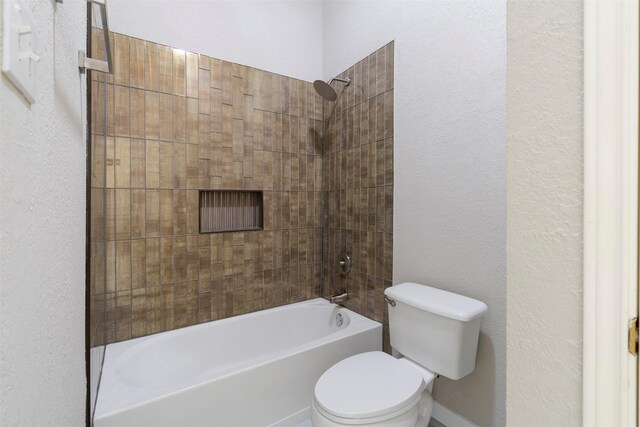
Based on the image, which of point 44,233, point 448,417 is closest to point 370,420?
point 448,417

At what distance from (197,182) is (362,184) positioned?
1.10m

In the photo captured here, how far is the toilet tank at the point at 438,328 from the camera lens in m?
1.38

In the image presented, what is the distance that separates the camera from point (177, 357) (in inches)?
74.3

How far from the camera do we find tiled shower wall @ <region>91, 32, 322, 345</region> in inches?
69.7

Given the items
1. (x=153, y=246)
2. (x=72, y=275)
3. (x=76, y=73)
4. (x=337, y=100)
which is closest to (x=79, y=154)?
(x=76, y=73)

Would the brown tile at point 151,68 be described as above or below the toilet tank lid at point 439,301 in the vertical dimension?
above

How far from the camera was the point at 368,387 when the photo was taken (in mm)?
1317

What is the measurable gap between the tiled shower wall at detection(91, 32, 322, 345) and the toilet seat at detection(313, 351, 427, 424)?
1013 mm

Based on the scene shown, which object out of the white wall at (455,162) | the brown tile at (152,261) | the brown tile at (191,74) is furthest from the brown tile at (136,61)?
the white wall at (455,162)

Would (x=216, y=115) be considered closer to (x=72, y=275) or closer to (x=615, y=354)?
(x=72, y=275)

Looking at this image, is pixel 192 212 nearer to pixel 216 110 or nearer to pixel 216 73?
pixel 216 110

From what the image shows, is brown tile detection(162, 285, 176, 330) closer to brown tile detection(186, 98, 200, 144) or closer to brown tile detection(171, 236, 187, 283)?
brown tile detection(171, 236, 187, 283)

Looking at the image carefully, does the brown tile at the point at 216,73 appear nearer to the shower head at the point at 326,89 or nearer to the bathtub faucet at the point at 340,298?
the shower head at the point at 326,89

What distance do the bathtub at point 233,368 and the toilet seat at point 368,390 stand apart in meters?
0.34
